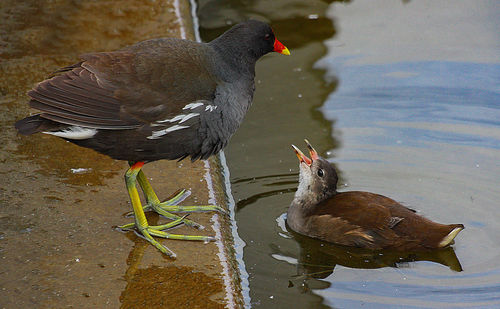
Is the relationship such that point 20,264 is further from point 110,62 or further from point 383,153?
point 383,153

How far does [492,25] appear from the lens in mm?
7172

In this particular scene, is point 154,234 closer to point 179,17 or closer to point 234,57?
point 234,57

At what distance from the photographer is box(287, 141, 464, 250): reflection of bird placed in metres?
4.39

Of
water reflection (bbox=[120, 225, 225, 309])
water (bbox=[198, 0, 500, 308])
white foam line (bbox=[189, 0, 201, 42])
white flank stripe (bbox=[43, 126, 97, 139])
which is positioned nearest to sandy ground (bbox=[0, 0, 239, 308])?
water reflection (bbox=[120, 225, 225, 309])

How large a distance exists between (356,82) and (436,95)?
69 centimetres

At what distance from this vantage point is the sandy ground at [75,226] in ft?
11.7

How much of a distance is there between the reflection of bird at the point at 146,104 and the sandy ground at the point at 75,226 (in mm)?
196

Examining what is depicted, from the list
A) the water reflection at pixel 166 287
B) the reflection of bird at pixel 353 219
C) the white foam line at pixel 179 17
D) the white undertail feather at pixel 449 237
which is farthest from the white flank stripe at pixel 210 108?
the white foam line at pixel 179 17

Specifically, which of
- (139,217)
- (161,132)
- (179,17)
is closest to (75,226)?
(139,217)

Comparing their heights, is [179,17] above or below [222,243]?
above

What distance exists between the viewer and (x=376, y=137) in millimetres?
5621

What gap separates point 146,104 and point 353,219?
4.85ft

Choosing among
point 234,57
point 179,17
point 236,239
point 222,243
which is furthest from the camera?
point 179,17

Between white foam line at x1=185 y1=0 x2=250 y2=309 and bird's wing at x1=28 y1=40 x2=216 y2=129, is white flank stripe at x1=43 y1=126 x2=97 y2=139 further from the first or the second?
white foam line at x1=185 y1=0 x2=250 y2=309
